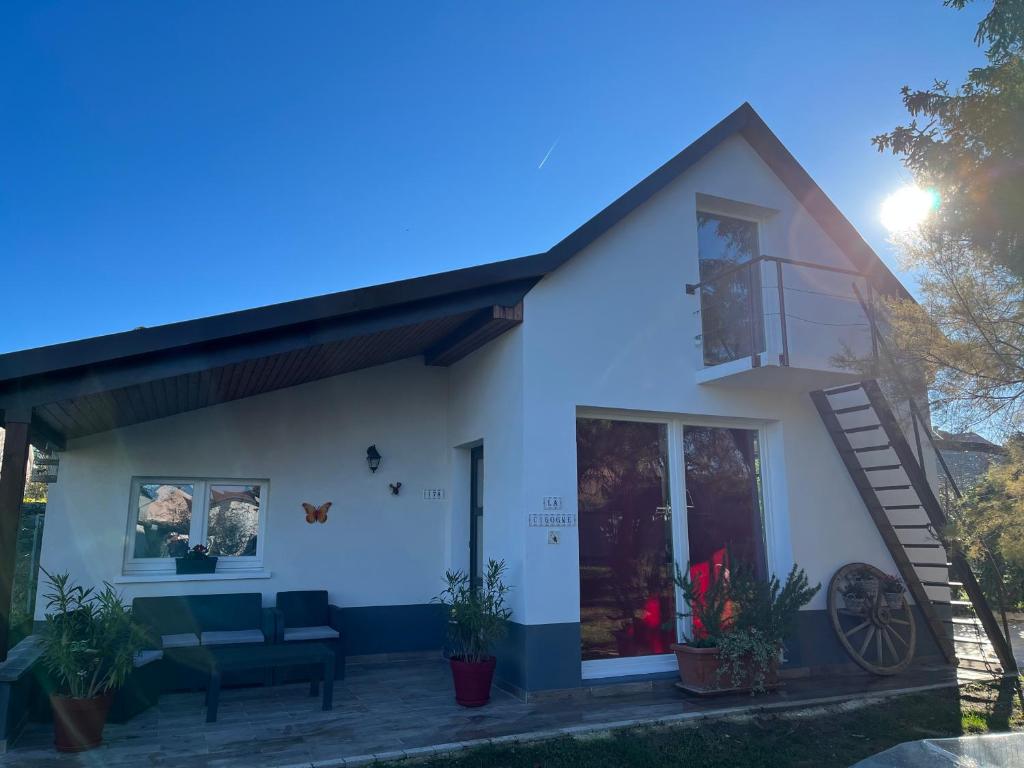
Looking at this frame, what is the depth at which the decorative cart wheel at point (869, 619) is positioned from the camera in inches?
279

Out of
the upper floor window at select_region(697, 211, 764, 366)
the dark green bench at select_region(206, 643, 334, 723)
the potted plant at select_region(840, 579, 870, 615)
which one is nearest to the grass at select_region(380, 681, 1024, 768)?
the potted plant at select_region(840, 579, 870, 615)

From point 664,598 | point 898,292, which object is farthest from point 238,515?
point 898,292

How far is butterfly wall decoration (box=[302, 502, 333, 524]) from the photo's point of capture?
7.73 metres

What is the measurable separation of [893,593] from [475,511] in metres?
4.45

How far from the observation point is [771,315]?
7.25 m

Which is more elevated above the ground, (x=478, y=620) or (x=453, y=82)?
(x=453, y=82)

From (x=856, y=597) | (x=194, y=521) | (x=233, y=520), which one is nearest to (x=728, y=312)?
(x=856, y=597)

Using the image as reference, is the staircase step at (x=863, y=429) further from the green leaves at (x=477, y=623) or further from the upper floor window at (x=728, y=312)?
the green leaves at (x=477, y=623)

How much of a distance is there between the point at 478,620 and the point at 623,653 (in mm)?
1544

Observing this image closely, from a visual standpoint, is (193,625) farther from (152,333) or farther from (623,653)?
(623,653)

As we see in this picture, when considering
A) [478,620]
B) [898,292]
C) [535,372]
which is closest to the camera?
[478,620]

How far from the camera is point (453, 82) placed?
8.09 meters

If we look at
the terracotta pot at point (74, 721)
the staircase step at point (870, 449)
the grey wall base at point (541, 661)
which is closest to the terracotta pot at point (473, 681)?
the grey wall base at point (541, 661)

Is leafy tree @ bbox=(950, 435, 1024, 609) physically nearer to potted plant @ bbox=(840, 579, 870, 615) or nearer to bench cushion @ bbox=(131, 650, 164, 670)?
potted plant @ bbox=(840, 579, 870, 615)
